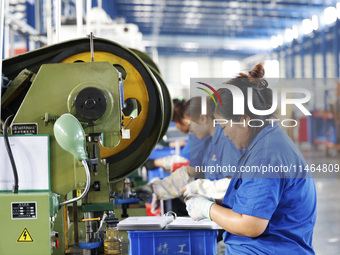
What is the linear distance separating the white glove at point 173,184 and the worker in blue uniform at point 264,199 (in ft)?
4.00

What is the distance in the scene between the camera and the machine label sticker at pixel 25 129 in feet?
5.34

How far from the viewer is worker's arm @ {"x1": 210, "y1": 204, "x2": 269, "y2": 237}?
5.69ft

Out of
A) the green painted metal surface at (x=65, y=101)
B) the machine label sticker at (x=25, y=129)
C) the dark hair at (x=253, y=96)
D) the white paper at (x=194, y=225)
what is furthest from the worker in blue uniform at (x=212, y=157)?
the machine label sticker at (x=25, y=129)

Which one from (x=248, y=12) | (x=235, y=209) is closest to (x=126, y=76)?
(x=235, y=209)

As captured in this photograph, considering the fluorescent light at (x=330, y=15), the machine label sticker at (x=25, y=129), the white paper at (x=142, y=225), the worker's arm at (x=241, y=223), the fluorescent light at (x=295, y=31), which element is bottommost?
the white paper at (x=142, y=225)

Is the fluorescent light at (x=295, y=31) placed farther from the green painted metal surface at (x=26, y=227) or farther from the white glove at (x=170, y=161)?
the green painted metal surface at (x=26, y=227)

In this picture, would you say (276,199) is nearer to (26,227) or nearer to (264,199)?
(264,199)

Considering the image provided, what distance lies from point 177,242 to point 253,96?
0.71m

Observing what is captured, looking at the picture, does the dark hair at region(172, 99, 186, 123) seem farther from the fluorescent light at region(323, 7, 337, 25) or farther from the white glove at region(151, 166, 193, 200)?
the fluorescent light at region(323, 7, 337, 25)

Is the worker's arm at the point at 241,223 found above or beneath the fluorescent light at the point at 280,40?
beneath

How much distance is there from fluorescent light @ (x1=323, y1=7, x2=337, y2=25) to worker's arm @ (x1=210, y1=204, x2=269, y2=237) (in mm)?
14624

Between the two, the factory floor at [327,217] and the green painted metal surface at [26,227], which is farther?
the factory floor at [327,217]

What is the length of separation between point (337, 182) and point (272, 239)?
8522 mm

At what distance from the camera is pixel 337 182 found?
32.0 feet
